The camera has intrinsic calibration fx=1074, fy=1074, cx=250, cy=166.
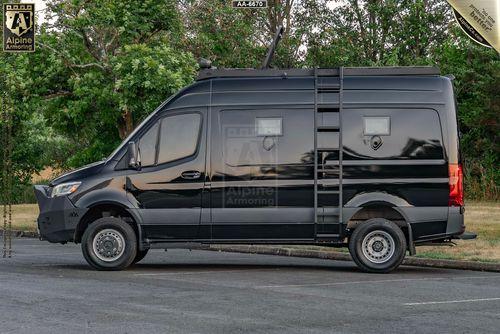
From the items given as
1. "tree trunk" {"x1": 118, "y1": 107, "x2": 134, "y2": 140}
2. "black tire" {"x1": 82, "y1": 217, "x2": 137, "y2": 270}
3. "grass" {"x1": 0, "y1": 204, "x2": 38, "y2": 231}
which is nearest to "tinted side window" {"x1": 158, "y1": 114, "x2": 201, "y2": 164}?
"black tire" {"x1": 82, "y1": 217, "x2": 137, "y2": 270}

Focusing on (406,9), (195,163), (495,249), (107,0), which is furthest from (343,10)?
(195,163)

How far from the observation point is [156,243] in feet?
49.9

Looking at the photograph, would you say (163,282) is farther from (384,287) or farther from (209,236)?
(384,287)

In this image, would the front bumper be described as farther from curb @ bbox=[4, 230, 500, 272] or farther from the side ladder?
the side ladder

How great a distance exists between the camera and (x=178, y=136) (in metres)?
15.2

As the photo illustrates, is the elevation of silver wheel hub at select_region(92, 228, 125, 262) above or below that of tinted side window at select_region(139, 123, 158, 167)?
below

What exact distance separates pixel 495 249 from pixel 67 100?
12986 mm

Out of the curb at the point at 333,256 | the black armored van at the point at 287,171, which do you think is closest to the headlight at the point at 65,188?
the black armored van at the point at 287,171

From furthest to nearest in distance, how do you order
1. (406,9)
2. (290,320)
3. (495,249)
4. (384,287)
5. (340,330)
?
1. (406,9)
2. (495,249)
3. (384,287)
4. (290,320)
5. (340,330)

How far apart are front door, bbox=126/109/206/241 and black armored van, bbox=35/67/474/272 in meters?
0.01

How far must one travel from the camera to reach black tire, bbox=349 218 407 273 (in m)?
14.8

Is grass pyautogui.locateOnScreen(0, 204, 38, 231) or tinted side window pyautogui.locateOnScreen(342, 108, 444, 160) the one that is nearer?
tinted side window pyautogui.locateOnScreen(342, 108, 444, 160)

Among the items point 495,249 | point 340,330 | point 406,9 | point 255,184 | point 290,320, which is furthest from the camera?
point 406,9

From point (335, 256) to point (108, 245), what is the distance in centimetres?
425
